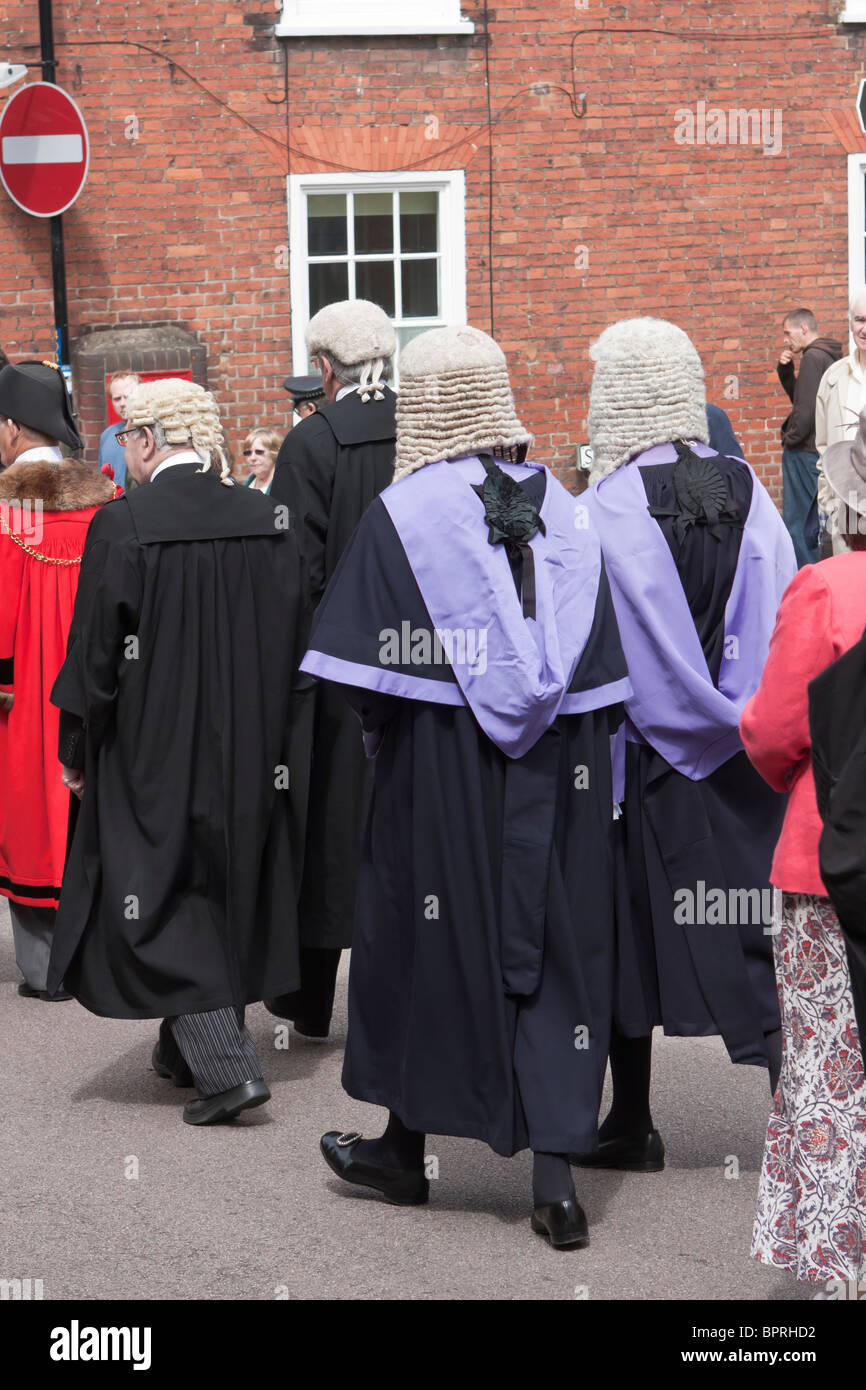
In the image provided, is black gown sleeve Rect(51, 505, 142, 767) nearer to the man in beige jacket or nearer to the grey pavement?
the grey pavement

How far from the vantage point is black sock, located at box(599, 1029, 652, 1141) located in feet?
15.8

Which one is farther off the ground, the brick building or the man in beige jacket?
the brick building

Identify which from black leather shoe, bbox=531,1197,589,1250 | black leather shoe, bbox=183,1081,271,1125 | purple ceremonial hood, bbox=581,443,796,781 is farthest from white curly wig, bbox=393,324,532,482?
black leather shoe, bbox=183,1081,271,1125

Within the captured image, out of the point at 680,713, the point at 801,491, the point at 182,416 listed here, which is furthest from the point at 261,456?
the point at 680,713

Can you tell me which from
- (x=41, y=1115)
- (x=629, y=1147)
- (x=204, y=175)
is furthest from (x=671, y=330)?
(x=204, y=175)

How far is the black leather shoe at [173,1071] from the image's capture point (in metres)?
5.57

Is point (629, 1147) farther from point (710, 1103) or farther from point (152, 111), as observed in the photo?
point (152, 111)

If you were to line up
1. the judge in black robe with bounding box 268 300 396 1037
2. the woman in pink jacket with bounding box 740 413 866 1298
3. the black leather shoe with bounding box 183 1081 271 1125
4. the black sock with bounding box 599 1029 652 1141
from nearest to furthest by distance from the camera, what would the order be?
1. the woman in pink jacket with bounding box 740 413 866 1298
2. the black sock with bounding box 599 1029 652 1141
3. the black leather shoe with bounding box 183 1081 271 1125
4. the judge in black robe with bounding box 268 300 396 1037

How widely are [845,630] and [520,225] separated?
1066cm

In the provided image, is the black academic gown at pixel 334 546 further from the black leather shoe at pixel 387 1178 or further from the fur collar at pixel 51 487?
the black leather shoe at pixel 387 1178

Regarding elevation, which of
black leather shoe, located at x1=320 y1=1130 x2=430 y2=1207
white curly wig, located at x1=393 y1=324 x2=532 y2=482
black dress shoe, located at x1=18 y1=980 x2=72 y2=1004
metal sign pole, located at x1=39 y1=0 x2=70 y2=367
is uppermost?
metal sign pole, located at x1=39 y1=0 x2=70 y2=367

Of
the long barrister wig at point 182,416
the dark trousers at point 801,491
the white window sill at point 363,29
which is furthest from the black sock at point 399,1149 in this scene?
the white window sill at point 363,29

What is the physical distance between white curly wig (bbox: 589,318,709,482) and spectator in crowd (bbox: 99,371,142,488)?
7.00 metres

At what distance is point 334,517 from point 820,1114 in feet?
9.90
